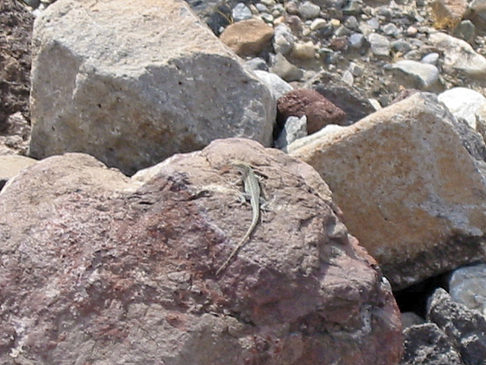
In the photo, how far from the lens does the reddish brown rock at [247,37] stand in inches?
265

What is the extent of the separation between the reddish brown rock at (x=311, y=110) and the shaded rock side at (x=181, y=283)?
1.69 meters

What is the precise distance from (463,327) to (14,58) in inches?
112

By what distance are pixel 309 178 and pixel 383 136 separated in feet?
2.47

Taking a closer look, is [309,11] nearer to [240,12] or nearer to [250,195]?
[240,12]

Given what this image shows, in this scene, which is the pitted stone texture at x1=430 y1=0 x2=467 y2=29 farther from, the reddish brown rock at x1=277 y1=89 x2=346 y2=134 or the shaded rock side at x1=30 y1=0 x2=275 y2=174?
the shaded rock side at x1=30 y1=0 x2=275 y2=174

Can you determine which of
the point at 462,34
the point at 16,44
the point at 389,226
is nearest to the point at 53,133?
the point at 16,44

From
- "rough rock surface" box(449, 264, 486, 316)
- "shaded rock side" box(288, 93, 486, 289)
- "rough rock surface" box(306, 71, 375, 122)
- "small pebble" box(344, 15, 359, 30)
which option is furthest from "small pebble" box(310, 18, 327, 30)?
"rough rock surface" box(449, 264, 486, 316)

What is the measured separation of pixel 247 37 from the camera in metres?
6.79

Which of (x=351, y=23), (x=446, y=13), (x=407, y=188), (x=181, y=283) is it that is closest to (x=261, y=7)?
(x=351, y=23)

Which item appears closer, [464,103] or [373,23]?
[464,103]

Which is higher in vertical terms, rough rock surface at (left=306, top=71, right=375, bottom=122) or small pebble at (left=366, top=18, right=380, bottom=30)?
rough rock surface at (left=306, top=71, right=375, bottom=122)

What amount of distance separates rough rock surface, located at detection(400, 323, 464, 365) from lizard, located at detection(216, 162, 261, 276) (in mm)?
1007

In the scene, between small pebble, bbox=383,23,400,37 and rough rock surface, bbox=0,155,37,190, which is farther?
small pebble, bbox=383,23,400,37

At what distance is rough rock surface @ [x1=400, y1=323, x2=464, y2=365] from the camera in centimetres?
344
